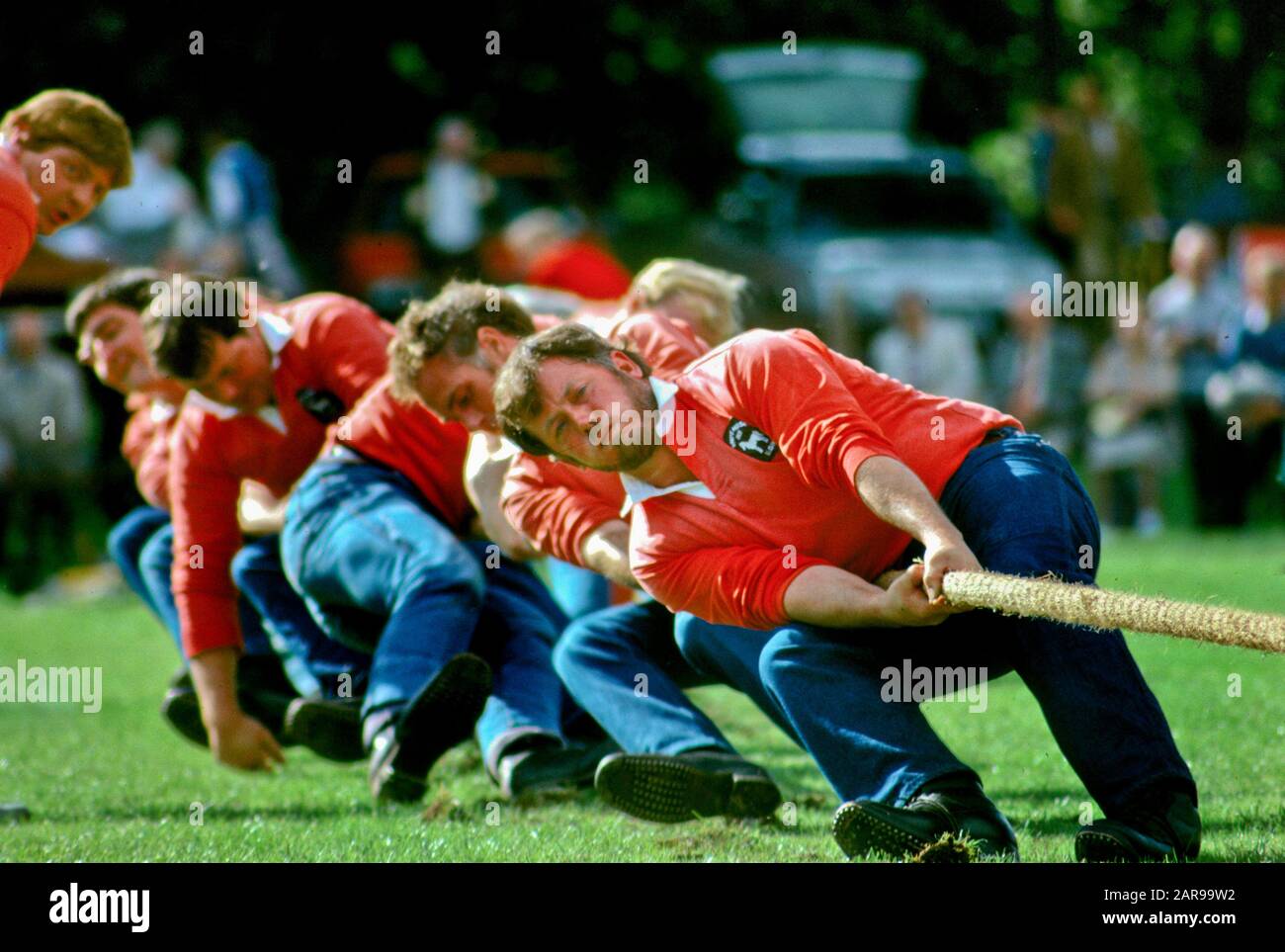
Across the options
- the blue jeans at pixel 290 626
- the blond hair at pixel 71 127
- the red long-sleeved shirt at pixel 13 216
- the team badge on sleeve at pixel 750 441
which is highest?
the blond hair at pixel 71 127

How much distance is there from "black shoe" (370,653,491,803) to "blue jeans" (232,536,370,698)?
0.92m

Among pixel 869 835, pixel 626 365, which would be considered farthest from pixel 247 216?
pixel 869 835

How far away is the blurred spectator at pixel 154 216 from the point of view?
13992 mm

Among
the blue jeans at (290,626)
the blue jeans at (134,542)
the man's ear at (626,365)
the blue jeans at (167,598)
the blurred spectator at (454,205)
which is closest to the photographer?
the man's ear at (626,365)

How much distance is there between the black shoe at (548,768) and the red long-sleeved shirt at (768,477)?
46.0 inches

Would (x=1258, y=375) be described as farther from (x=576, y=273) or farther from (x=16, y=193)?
(x=16, y=193)

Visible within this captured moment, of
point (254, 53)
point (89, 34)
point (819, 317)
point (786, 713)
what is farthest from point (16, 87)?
point (786, 713)

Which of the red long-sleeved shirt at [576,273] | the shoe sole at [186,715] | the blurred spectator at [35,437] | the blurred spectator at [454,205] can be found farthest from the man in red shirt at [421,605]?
the blurred spectator at [454,205]

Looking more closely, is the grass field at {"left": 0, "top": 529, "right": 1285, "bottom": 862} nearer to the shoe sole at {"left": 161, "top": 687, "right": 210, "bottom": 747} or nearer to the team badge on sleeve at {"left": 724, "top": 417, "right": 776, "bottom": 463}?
the shoe sole at {"left": 161, "top": 687, "right": 210, "bottom": 747}

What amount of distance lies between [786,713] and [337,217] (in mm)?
14502

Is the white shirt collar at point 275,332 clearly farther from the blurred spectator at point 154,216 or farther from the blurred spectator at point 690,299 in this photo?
the blurred spectator at point 154,216

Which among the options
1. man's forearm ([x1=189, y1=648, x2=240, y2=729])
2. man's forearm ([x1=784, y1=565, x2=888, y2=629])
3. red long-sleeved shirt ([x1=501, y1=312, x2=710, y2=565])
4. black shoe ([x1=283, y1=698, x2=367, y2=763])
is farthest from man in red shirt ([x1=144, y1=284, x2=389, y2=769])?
man's forearm ([x1=784, y1=565, x2=888, y2=629])

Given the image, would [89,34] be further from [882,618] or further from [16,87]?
[882,618]

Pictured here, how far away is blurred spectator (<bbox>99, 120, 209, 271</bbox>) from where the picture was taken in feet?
45.9
